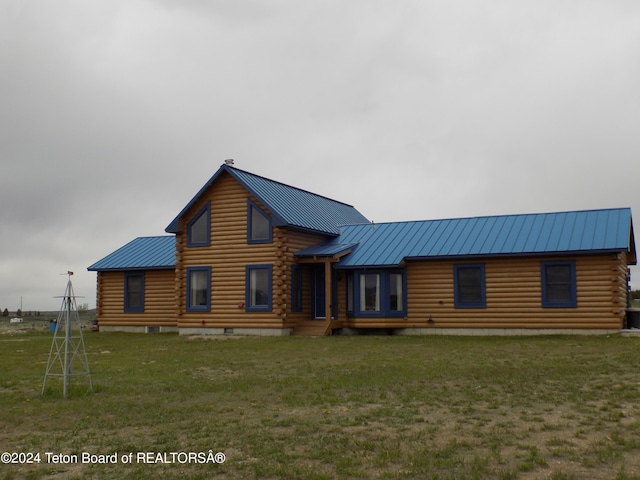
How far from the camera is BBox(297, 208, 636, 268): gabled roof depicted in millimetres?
25859

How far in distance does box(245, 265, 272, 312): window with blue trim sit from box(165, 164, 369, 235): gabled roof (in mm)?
2268

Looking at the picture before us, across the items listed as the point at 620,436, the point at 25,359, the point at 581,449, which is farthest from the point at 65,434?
the point at 25,359

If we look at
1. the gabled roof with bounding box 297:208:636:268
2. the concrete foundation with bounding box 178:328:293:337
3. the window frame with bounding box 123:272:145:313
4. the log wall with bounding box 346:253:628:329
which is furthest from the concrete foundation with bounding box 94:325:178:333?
the log wall with bounding box 346:253:628:329

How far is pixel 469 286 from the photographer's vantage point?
27672mm


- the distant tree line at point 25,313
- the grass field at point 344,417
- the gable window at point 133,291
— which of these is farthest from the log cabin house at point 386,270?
the distant tree line at point 25,313

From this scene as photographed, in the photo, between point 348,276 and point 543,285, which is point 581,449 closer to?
point 543,285

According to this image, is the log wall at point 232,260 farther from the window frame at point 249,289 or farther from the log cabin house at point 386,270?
the window frame at point 249,289

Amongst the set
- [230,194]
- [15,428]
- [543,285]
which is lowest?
[15,428]

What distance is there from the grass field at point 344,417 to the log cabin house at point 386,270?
23.8ft

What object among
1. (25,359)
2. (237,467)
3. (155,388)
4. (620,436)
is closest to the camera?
(237,467)

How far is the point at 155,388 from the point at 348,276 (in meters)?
16.6

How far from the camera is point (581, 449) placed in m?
8.22

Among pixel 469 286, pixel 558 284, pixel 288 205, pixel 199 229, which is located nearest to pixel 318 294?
pixel 288 205

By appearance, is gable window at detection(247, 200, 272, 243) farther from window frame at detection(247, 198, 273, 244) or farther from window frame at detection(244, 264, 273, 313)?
window frame at detection(244, 264, 273, 313)
